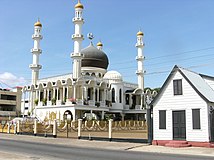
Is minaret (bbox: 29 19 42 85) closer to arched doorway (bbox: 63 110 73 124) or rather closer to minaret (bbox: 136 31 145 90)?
arched doorway (bbox: 63 110 73 124)

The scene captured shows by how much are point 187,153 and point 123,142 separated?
7.55 meters

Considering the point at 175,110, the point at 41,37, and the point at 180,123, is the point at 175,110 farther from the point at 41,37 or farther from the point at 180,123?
the point at 41,37

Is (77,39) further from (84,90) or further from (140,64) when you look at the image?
(140,64)

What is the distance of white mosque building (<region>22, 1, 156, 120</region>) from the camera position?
162ft

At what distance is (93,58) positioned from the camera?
6144 centimetres

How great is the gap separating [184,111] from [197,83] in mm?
2445

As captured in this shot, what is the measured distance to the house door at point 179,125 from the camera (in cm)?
2005

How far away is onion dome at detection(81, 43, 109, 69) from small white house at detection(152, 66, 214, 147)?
131 feet

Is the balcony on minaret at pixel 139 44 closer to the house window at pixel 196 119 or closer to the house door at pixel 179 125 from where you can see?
the house door at pixel 179 125

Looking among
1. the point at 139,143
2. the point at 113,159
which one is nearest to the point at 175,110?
the point at 139,143

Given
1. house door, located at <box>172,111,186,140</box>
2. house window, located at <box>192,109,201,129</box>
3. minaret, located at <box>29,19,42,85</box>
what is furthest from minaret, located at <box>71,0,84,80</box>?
house window, located at <box>192,109,201,129</box>

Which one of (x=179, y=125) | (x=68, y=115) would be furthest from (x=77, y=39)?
(x=179, y=125)

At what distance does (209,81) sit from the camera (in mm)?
23438

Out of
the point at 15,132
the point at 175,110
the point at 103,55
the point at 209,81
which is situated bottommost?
the point at 15,132
